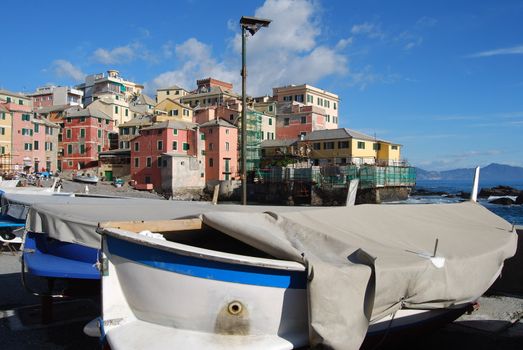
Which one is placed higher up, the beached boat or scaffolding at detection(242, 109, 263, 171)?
scaffolding at detection(242, 109, 263, 171)

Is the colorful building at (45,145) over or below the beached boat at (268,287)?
over

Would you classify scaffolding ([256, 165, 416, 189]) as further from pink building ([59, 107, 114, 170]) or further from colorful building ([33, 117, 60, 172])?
colorful building ([33, 117, 60, 172])

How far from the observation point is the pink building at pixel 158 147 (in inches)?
2285

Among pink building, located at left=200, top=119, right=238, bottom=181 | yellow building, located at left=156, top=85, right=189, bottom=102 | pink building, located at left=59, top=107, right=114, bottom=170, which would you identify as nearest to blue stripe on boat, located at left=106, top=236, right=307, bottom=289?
pink building, located at left=200, top=119, right=238, bottom=181

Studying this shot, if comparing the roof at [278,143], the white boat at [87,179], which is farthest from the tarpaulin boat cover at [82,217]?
the roof at [278,143]

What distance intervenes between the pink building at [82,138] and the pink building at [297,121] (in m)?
28.0

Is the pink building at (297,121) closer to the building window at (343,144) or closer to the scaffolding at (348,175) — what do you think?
the building window at (343,144)

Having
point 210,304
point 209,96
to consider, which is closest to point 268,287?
point 210,304

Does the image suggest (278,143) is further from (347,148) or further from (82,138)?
(82,138)

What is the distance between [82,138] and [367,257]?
68.1 meters

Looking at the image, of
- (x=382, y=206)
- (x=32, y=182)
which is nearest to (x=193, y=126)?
(x=32, y=182)

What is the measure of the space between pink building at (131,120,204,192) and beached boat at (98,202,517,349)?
2109 inches

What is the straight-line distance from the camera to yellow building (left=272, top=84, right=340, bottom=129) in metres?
76.4

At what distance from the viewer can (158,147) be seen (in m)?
58.3
